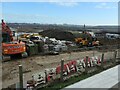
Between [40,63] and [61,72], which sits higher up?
[61,72]

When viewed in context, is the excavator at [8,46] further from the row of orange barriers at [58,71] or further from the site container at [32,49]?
the row of orange barriers at [58,71]

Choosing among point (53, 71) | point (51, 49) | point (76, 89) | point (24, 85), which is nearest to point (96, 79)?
point (76, 89)

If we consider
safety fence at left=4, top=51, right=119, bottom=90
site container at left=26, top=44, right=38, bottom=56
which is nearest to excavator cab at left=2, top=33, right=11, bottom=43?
site container at left=26, top=44, right=38, bottom=56

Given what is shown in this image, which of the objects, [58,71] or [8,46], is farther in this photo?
[8,46]

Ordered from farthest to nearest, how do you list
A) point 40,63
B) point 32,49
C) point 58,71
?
point 32,49 → point 40,63 → point 58,71

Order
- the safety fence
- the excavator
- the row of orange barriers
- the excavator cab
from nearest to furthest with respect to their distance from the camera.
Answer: the safety fence
the row of orange barriers
the excavator
the excavator cab

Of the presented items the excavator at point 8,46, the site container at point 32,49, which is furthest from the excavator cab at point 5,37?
the site container at point 32,49

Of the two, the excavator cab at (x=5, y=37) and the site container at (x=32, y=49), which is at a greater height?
the excavator cab at (x=5, y=37)

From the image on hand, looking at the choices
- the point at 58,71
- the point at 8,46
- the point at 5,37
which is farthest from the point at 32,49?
the point at 58,71

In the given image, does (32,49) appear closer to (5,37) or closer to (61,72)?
(5,37)

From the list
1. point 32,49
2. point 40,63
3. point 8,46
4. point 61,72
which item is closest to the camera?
point 61,72

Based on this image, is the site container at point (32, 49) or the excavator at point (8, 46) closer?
the excavator at point (8, 46)

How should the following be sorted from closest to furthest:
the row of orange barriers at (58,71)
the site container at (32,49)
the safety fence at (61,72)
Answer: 1. the safety fence at (61,72)
2. the row of orange barriers at (58,71)
3. the site container at (32,49)

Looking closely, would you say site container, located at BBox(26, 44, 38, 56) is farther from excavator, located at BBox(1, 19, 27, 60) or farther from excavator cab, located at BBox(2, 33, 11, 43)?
excavator cab, located at BBox(2, 33, 11, 43)
